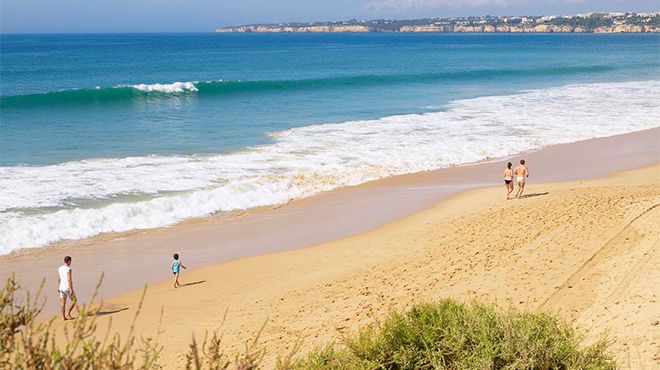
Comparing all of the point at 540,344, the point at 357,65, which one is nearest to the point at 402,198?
the point at 540,344

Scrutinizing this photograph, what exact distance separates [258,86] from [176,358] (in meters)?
41.3

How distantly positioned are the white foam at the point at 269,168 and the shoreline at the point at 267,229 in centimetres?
80

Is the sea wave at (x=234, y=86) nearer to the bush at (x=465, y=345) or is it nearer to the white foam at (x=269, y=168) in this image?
the white foam at (x=269, y=168)

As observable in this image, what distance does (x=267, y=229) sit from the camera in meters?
15.8

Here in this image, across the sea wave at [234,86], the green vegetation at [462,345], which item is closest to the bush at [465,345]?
the green vegetation at [462,345]

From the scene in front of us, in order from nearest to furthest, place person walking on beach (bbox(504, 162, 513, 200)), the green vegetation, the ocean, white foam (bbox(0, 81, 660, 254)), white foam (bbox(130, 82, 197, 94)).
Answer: the green vegetation → white foam (bbox(0, 81, 660, 254)) → person walking on beach (bbox(504, 162, 513, 200)) → the ocean → white foam (bbox(130, 82, 197, 94))

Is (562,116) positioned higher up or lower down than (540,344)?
lower down

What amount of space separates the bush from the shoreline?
6567 millimetres

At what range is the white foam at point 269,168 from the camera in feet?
53.4

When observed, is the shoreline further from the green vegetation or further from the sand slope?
the green vegetation

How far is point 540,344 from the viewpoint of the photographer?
6.32 metres

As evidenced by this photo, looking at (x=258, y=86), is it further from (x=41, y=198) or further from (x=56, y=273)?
(x=56, y=273)

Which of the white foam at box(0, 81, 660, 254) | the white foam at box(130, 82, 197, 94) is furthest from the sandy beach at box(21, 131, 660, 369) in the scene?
the white foam at box(130, 82, 197, 94)

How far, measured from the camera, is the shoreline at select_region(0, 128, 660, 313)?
13.1 m
